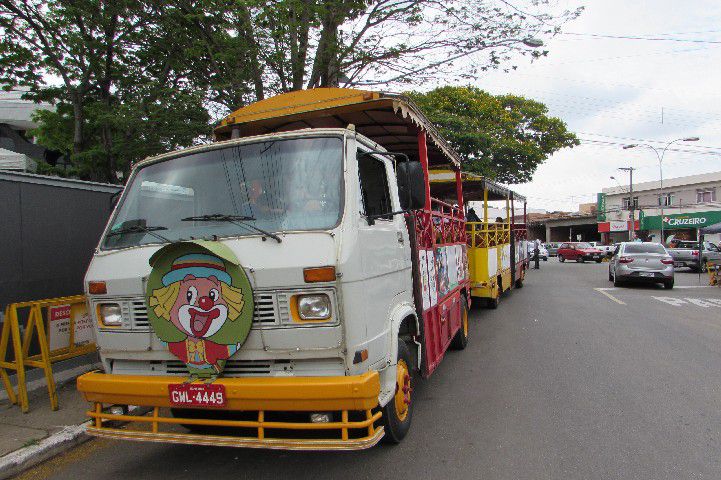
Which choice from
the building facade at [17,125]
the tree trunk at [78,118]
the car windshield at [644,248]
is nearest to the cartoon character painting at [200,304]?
the tree trunk at [78,118]

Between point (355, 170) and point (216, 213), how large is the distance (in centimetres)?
101

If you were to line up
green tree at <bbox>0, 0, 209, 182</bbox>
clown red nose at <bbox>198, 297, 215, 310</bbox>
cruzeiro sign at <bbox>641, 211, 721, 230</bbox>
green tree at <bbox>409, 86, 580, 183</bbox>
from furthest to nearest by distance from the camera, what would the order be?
cruzeiro sign at <bbox>641, 211, 721, 230</bbox>, green tree at <bbox>409, 86, 580, 183</bbox>, green tree at <bbox>0, 0, 209, 182</bbox>, clown red nose at <bbox>198, 297, 215, 310</bbox>

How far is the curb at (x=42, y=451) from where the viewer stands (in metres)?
3.72

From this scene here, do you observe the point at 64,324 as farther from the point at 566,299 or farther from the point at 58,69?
the point at 566,299

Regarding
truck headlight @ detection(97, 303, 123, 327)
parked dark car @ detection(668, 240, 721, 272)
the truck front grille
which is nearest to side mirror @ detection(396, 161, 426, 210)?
the truck front grille

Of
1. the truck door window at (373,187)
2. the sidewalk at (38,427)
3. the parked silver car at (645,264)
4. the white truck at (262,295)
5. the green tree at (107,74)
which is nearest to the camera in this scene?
the white truck at (262,295)

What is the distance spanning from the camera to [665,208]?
48.6 meters

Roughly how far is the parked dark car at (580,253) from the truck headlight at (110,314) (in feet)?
123

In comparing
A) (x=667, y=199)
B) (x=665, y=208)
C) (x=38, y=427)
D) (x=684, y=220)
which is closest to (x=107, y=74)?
(x=38, y=427)

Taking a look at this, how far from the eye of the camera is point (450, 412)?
15.8 feet

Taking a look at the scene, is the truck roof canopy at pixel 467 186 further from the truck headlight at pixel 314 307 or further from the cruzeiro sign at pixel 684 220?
the cruzeiro sign at pixel 684 220

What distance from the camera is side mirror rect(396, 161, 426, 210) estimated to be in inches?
153

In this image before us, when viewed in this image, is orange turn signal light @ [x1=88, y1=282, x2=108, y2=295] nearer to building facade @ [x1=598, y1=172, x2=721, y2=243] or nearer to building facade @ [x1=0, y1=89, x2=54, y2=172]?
building facade @ [x1=0, y1=89, x2=54, y2=172]

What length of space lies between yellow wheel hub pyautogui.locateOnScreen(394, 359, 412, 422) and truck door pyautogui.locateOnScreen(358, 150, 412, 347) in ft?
1.67
